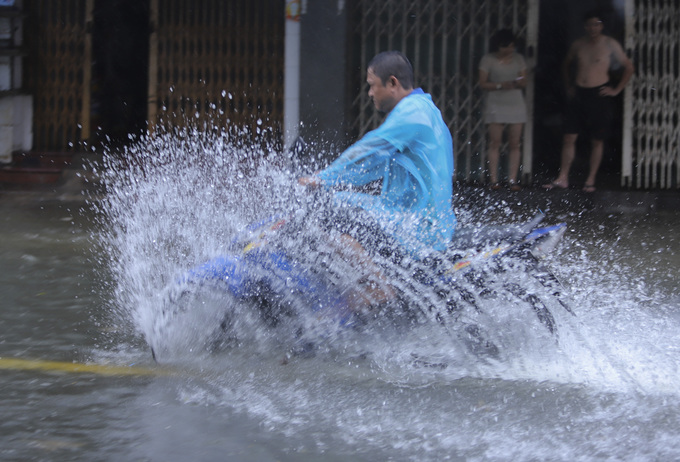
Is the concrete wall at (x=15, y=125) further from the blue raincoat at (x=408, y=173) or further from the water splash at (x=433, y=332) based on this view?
the blue raincoat at (x=408, y=173)

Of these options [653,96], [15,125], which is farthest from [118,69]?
[653,96]

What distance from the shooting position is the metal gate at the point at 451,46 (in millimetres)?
8992

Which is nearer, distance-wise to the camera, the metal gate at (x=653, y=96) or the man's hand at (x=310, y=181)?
the man's hand at (x=310, y=181)

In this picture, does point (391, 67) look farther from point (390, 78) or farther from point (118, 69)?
point (118, 69)

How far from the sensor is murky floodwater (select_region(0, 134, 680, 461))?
3.18 metres

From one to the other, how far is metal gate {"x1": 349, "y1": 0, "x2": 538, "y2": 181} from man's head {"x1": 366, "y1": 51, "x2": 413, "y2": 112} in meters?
5.04

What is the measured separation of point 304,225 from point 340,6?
17.8 ft

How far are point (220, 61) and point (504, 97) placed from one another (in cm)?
347

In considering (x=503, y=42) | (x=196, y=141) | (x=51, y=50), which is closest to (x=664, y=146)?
(x=503, y=42)

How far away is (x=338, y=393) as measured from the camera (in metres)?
3.70

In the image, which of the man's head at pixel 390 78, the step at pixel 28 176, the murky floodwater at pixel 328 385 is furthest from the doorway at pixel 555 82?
the man's head at pixel 390 78

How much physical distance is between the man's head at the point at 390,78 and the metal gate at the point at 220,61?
5718 millimetres

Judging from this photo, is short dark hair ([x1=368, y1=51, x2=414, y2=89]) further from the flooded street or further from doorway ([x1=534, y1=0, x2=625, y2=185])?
doorway ([x1=534, y1=0, x2=625, y2=185])

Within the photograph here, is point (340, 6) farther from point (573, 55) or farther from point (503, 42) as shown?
point (573, 55)
